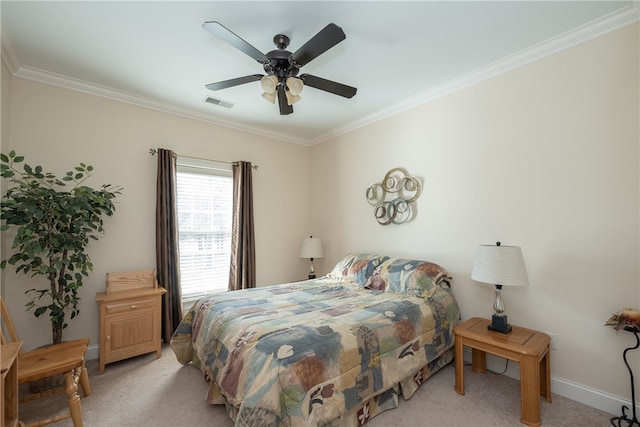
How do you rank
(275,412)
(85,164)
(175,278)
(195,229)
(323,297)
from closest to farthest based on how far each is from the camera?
(275,412)
(323,297)
(85,164)
(175,278)
(195,229)

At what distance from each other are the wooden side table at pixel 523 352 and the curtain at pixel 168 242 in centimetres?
295

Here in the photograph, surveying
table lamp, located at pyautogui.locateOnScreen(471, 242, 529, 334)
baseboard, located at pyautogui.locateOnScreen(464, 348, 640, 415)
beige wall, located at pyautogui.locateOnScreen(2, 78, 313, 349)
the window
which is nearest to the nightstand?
beige wall, located at pyautogui.locateOnScreen(2, 78, 313, 349)

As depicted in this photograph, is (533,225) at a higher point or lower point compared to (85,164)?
lower

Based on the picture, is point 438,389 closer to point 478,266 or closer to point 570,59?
point 478,266

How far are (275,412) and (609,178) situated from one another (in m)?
2.71

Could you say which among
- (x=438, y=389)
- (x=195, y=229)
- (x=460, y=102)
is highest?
(x=460, y=102)

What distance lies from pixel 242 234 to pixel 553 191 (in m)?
3.39

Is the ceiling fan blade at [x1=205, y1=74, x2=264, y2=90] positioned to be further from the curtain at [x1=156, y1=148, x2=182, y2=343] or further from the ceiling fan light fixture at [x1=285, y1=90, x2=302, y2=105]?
the curtain at [x1=156, y1=148, x2=182, y2=343]

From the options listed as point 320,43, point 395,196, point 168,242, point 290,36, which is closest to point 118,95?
point 168,242

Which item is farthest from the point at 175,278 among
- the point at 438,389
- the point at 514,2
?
the point at 514,2

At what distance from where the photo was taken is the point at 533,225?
237 centimetres

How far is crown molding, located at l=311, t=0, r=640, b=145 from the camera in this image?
199 centimetres

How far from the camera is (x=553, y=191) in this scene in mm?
2279

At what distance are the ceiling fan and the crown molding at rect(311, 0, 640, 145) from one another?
1.33m
